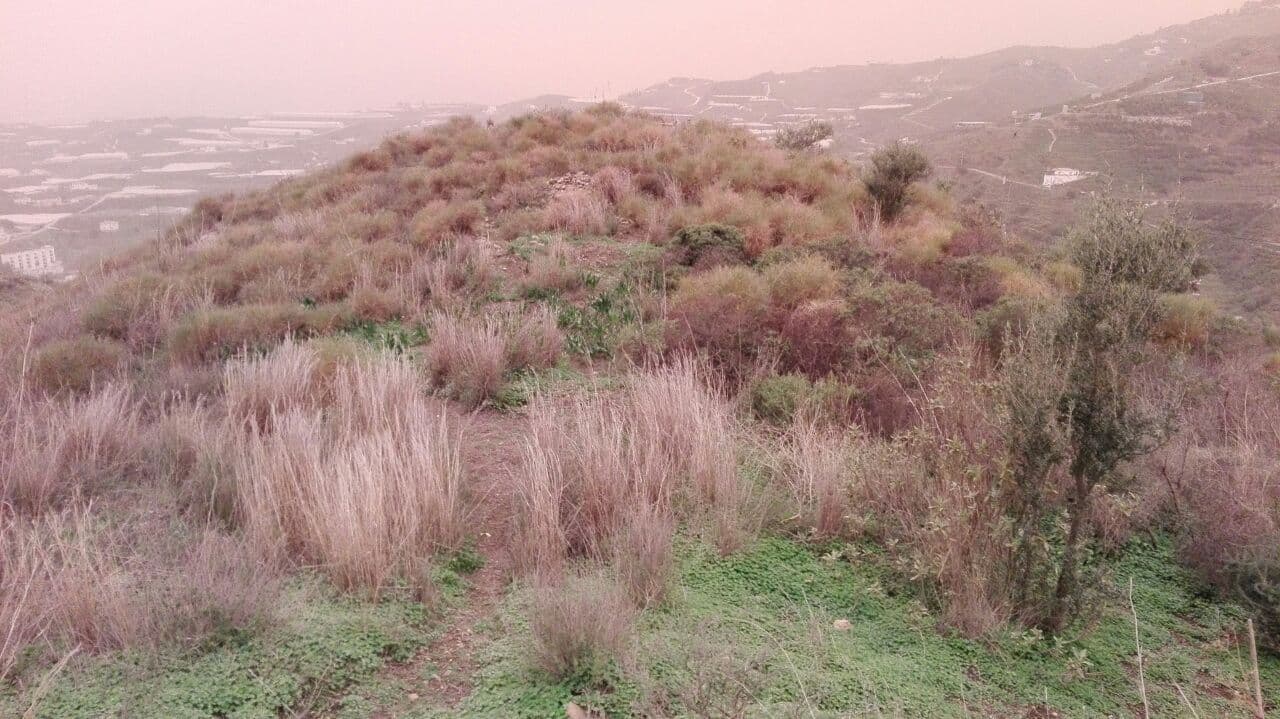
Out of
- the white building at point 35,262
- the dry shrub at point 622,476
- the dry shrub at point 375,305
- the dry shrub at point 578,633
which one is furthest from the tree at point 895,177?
the white building at point 35,262

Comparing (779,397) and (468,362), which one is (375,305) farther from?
(779,397)

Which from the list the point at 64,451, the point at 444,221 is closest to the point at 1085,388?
the point at 64,451

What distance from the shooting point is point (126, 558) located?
3043mm

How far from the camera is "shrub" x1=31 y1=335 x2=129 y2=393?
5724 millimetres

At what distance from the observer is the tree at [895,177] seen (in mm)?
11711

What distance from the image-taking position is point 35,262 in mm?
18812

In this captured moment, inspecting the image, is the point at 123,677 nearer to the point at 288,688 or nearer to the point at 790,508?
the point at 288,688

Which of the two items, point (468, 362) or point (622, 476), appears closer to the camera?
point (622, 476)

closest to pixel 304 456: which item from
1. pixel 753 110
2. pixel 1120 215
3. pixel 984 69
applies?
pixel 1120 215

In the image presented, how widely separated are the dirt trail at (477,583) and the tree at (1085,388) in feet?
7.25

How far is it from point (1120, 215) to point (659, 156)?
1115 centimetres

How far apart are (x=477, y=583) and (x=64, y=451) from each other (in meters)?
2.46

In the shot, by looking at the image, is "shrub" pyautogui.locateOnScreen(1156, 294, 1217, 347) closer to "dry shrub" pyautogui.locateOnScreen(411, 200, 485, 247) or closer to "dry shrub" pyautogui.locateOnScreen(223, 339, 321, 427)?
"dry shrub" pyautogui.locateOnScreen(223, 339, 321, 427)

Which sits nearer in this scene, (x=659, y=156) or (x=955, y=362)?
(x=955, y=362)
